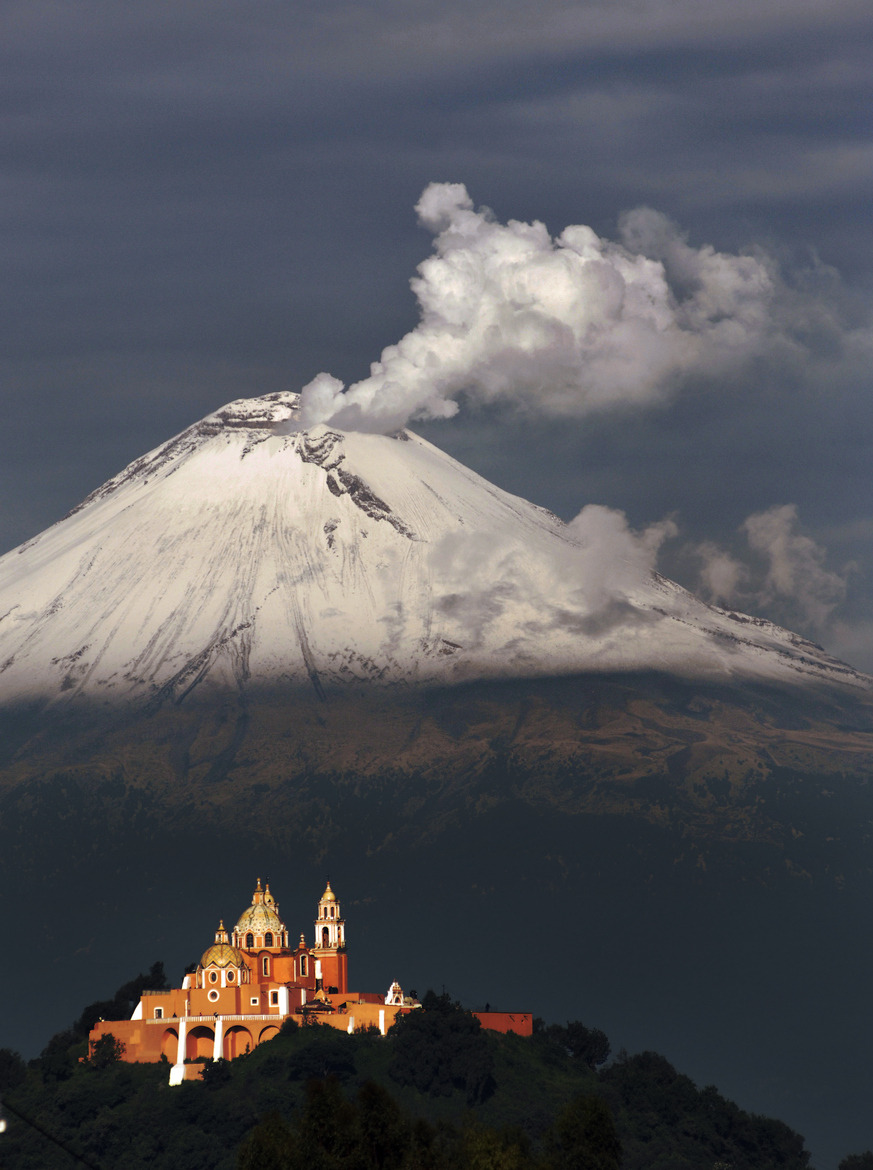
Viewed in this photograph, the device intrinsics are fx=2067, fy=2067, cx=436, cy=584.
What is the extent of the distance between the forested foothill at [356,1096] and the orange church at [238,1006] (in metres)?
0.74

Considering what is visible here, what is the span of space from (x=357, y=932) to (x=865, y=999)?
4629cm

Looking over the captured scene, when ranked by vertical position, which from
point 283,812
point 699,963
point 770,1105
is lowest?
point 770,1105

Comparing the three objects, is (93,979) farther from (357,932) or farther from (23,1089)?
(23,1089)

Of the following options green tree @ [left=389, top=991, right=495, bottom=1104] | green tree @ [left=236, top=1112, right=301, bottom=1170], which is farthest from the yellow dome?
green tree @ [left=236, top=1112, right=301, bottom=1170]

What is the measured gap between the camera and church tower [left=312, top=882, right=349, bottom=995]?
9194 cm

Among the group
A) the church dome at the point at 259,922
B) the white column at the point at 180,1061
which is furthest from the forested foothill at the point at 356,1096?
the church dome at the point at 259,922

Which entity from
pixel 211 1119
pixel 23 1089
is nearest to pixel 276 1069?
pixel 211 1119

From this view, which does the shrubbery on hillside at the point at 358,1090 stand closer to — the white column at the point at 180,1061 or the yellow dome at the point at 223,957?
the white column at the point at 180,1061

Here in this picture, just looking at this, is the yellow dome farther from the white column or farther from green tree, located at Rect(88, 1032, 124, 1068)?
green tree, located at Rect(88, 1032, 124, 1068)

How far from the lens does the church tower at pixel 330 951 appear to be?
91938 mm

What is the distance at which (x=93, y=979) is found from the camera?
184 metres

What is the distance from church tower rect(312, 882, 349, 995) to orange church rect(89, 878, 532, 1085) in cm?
58

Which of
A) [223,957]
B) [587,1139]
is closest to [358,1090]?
[223,957]

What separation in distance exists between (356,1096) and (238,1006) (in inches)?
490
